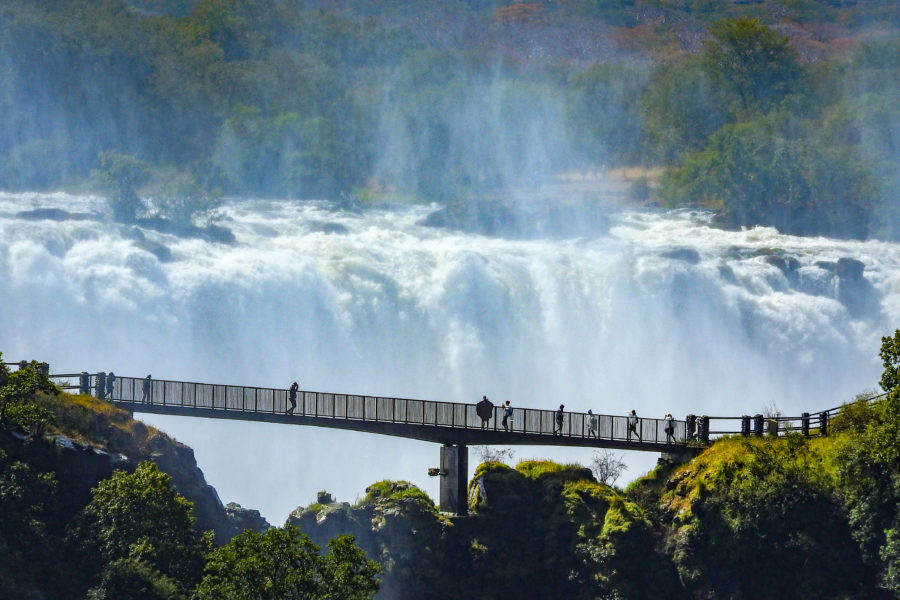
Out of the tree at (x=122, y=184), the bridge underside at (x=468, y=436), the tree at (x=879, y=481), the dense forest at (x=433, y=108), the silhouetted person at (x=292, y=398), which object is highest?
the dense forest at (x=433, y=108)

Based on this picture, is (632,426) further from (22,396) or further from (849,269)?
(849,269)

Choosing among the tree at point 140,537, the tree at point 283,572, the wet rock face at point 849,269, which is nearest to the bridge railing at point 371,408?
the tree at point 140,537

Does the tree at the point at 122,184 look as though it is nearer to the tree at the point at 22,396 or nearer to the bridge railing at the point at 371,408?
the bridge railing at the point at 371,408

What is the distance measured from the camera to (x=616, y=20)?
194750mm

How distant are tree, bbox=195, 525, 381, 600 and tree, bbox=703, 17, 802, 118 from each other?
4415 inches

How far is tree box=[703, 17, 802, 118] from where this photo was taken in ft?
545

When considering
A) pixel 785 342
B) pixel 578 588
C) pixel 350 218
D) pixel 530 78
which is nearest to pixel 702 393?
pixel 785 342

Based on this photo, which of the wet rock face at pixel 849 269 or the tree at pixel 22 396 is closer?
the tree at pixel 22 396

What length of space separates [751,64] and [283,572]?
11738 centimetres

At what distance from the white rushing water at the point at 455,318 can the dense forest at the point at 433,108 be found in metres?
13.8

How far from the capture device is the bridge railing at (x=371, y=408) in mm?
72750

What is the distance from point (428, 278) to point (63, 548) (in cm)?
5980

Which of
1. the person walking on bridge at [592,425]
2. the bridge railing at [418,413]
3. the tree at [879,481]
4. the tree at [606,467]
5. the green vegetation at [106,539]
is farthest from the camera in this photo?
the tree at [606,467]

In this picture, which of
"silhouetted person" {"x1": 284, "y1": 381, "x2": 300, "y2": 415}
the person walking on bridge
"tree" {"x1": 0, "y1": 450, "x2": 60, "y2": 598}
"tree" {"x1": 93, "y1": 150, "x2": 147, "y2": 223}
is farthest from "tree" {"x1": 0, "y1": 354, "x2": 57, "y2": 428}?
"tree" {"x1": 93, "y1": 150, "x2": 147, "y2": 223}
